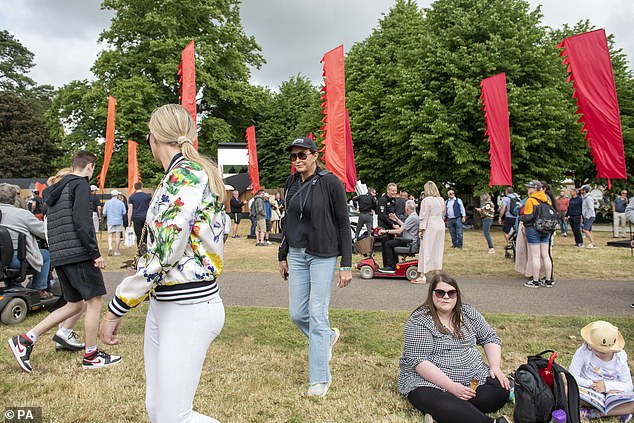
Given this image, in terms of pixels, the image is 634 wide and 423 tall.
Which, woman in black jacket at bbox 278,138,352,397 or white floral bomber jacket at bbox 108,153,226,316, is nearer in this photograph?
white floral bomber jacket at bbox 108,153,226,316

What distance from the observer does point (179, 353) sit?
2113 millimetres

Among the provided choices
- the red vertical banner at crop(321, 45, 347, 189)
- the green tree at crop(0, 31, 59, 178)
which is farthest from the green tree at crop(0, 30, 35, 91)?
the red vertical banner at crop(321, 45, 347, 189)

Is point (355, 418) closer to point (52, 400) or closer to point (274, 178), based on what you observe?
point (52, 400)

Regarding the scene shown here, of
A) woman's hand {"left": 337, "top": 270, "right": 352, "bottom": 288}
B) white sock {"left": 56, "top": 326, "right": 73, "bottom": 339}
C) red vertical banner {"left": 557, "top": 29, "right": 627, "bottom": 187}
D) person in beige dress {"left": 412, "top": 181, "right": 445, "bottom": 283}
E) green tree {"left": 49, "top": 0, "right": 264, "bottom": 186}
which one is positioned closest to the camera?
woman's hand {"left": 337, "top": 270, "right": 352, "bottom": 288}

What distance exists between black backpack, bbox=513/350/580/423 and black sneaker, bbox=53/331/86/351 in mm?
4243

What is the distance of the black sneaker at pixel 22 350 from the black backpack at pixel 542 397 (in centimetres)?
427

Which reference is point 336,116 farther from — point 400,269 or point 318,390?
point 318,390

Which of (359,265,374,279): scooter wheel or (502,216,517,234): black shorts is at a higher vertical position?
(502,216,517,234): black shorts

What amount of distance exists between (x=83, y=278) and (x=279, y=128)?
39.3 meters

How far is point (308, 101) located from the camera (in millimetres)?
44688

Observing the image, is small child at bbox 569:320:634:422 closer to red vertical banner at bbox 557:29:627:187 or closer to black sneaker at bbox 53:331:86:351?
black sneaker at bbox 53:331:86:351

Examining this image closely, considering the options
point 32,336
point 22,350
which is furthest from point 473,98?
point 22,350

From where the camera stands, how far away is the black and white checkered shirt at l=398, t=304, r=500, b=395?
12.0ft

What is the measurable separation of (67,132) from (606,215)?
35.3m
